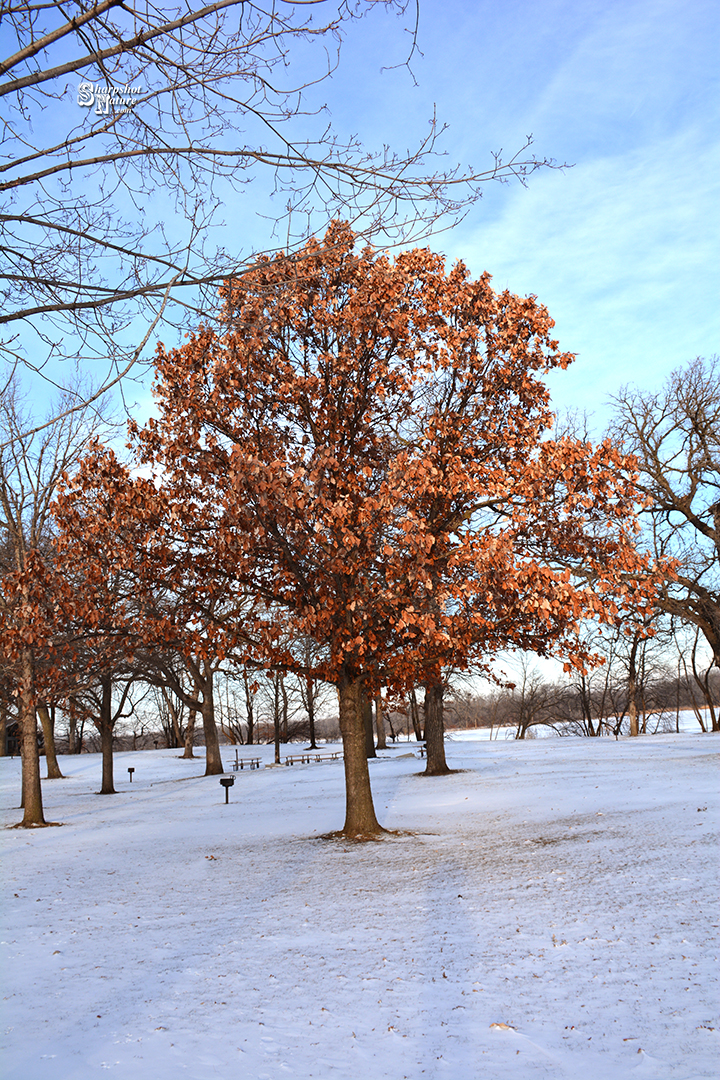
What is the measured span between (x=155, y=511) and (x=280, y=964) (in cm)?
645

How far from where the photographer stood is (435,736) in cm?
2325

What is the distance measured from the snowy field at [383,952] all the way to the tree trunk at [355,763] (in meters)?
0.61

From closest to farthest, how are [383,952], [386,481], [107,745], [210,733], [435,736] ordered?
[383,952] → [386,481] → [435,736] → [107,745] → [210,733]

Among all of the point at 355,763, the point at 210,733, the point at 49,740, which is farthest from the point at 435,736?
the point at 49,740

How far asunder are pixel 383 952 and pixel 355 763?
5991 millimetres

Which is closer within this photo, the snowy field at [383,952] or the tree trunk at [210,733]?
the snowy field at [383,952]

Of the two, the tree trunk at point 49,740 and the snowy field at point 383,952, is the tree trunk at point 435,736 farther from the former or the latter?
the tree trunk at point 49,740

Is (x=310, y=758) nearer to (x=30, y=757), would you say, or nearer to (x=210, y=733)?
(x=210, y=733)

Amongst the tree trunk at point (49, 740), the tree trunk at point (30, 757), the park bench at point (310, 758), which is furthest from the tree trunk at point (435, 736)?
the tree trunk at point (49, 740)

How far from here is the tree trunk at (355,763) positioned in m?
11.7

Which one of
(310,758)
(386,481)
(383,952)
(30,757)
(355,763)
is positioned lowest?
(310,758)

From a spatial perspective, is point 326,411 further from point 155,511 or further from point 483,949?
point 483,949

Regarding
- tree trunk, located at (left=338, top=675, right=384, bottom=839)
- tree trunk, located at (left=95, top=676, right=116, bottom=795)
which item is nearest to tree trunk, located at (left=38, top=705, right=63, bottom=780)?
tree trunk, located at (left=95, top=676, right=116, bottom=795)

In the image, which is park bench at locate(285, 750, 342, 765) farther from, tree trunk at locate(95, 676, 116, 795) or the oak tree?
the oak tree
